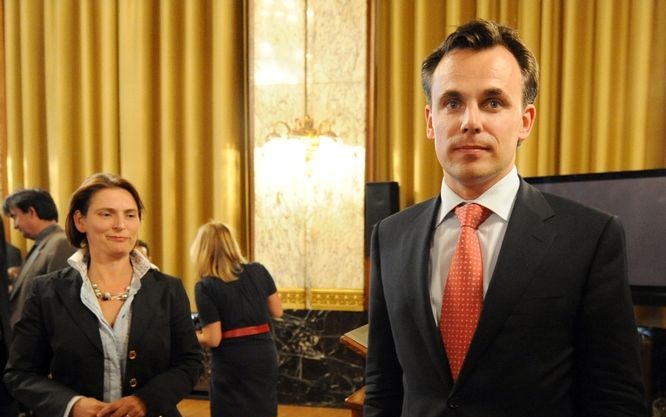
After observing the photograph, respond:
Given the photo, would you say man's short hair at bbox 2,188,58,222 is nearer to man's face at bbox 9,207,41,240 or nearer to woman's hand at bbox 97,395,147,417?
man's face at bbox 9,207,41,240

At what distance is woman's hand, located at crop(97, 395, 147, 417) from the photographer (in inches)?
75.3

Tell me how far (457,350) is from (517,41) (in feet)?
2.02

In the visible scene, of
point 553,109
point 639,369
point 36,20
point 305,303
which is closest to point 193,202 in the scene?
point 305,303

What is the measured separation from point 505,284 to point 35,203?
373 centimetres

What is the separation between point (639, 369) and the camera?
109 cm

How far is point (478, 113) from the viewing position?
1.13 m

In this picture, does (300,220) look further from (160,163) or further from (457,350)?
(457,350)

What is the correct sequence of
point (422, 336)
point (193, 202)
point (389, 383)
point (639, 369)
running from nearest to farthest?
point (639, 369), point (422, 336), point (389, 383), point (193, 202)

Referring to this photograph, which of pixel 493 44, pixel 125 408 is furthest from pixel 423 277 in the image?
pixel 125 408

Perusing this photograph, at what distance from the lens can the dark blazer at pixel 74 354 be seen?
1.97 metres

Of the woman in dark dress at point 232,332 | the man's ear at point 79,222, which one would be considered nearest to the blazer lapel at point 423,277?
the man's ear at point 79,222

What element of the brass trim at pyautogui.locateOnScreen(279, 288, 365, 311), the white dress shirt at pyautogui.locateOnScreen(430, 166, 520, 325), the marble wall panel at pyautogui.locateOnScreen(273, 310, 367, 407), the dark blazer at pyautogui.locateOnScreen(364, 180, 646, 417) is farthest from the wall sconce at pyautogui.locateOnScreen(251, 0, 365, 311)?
the dark blazer at pyautogui.locateOnScreen(364, 180, 646, 417)

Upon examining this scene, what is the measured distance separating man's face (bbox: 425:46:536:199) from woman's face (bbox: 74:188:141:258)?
4.42 ft

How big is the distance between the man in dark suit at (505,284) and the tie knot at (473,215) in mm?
13
